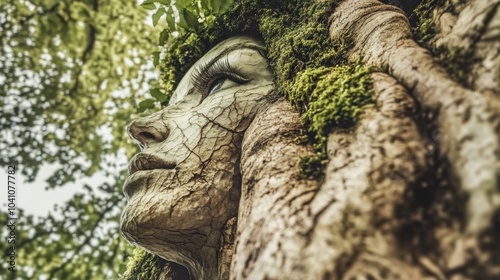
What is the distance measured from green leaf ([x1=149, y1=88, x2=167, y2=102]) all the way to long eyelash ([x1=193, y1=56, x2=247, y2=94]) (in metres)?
0.95

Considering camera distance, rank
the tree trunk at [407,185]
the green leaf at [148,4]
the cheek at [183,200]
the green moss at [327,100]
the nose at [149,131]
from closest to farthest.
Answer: the tree trunk at [407,185] → the green moss at [327,100] → the cheek at [183,200] → the nose at [149,131] → the green leaf at [148,4]

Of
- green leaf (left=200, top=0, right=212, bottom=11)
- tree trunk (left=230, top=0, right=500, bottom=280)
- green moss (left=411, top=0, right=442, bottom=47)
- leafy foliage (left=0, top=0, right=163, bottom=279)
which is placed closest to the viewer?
tree trunk (left=230, top=0, right=500, bottom=280)

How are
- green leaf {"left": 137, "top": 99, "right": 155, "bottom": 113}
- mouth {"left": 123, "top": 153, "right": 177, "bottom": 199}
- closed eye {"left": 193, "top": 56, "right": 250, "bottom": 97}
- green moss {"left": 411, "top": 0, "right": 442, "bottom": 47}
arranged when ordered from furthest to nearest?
1. green leaf {"left": 137, "top": 99, "right": 155, "bottom": 113}
2. closed eye {"left": 193, "top": 56, "right": 250, "bottom": 97}
3. mouth {"left": 123, "top": 153, "right": 177, "bottom": 199}
4. green moss {"left": 411, "top": 0, "right": 442, "bottom": 47}

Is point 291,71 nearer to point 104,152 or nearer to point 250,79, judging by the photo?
point 250,79

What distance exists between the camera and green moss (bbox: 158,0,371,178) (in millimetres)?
1332

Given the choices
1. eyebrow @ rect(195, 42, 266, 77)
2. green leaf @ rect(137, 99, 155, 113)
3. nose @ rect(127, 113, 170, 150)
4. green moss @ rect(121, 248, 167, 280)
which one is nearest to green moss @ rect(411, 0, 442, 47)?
eyebrow @ rect(195, 42, 266, 77)

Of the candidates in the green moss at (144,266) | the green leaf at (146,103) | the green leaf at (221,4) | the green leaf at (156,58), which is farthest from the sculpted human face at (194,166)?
the green leaf at (156,58)

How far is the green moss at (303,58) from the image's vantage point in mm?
1332

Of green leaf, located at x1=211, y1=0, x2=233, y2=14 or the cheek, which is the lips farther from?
green leaf, located at x1=211, y1=0, x2=233, y2=14

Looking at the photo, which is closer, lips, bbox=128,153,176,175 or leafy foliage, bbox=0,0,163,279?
lips, bbox=128,153,176,175

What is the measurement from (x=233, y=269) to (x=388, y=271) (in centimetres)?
58

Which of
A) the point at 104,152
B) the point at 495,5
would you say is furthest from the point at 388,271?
the point at 104,152

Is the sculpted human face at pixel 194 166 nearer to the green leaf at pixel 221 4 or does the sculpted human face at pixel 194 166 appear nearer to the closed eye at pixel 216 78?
the closed eye at pixel 216 78

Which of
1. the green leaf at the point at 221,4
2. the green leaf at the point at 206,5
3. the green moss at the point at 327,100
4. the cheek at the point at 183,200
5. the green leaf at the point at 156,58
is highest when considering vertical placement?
the green leaf at the point at 206,5
